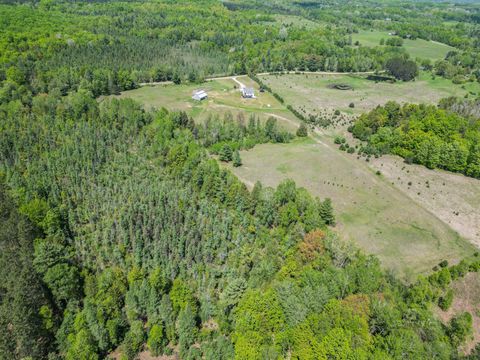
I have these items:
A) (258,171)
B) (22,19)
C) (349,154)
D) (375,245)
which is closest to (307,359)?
(375,245)

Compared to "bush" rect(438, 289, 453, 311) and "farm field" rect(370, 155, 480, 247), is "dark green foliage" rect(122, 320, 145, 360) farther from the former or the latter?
"farm field" rect(370, 155, 480, 247)

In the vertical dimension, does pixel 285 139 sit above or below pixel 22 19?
below

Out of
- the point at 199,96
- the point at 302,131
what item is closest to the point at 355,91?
the point at 302,131

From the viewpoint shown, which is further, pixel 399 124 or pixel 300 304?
pixel 399 124

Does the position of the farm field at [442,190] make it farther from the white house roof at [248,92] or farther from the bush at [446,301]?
the white house roof at [248,92]

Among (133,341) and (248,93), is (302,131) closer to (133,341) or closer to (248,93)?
(248,93)

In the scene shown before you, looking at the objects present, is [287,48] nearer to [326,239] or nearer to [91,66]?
[91,66]

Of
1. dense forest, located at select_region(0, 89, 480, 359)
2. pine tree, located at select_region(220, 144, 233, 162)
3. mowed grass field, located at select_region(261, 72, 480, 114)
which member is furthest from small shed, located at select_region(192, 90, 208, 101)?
dense forest, located at select_region(0, 89, 480, 359)
